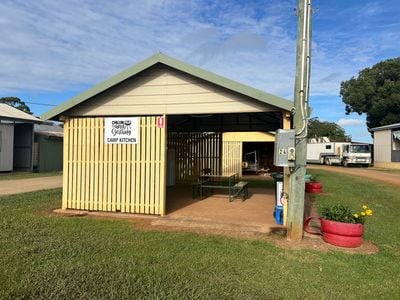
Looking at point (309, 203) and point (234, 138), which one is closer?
point (309, 203)

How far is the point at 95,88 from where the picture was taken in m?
9.17

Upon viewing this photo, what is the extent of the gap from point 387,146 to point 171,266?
36.3 meters

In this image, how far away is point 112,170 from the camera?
939 cm

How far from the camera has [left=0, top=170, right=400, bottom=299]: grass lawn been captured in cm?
436

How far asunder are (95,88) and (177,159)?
959 cm

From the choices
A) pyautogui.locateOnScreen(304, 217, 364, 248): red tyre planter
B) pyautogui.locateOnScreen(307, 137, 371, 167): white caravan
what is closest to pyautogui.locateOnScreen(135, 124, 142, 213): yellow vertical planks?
pyautogui.locateOnScreen(304, 217, 364, 248): red tyre planter

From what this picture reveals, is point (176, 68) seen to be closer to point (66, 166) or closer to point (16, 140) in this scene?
point (66, 166)

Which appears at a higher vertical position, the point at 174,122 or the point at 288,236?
the point at 174,122

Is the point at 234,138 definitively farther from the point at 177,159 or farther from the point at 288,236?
the point at 288,236

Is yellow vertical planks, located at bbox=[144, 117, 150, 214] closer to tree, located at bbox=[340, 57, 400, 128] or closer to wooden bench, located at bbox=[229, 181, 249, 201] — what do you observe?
wooden bench, located at bbox=[229, 181, 249, 201]

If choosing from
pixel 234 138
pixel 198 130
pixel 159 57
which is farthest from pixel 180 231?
pixel 234 138

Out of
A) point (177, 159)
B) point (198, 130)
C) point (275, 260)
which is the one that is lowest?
point (275, 260)

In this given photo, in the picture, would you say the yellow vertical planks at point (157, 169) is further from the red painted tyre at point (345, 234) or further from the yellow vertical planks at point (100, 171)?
the red painted tyre at point (345, 234)

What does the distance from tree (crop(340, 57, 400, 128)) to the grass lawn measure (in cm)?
3990
